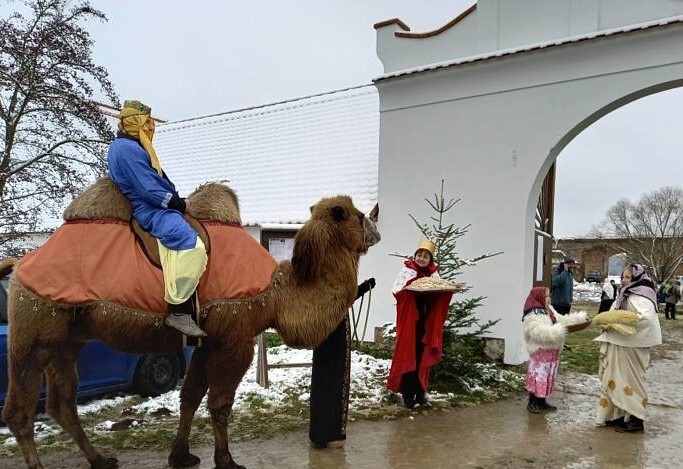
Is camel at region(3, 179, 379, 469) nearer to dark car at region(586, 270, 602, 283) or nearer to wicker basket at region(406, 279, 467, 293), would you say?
wicker basket at region(406, 279, 467, 293)

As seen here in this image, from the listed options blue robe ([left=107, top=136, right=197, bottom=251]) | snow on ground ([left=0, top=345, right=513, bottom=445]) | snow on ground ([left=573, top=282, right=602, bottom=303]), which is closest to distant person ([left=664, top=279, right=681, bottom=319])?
snow on ground ([left=573, top=282, right=602, bottom=303])

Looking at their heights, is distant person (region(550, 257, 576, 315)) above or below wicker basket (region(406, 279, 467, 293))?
below

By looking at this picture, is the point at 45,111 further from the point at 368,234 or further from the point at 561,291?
the point at 561,291

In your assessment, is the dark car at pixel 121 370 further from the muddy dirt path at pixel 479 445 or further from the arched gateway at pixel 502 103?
the arched gateway at pixel 502 103

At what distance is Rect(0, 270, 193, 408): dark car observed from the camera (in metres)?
5.96

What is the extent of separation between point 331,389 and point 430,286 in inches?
69.3

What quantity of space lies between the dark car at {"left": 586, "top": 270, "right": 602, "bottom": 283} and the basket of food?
150ft

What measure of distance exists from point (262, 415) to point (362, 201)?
5.98 meters

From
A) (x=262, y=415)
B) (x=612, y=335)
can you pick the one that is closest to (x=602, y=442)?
(x=612, y=335)

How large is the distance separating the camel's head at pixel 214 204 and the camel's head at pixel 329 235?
1.69 feet

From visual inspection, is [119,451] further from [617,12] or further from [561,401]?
[617,12]

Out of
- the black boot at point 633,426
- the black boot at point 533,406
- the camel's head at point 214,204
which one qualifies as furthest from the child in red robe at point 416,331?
the camel's head at point 214,204

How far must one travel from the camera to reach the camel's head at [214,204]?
3951mm

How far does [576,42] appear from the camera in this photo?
8086mm
